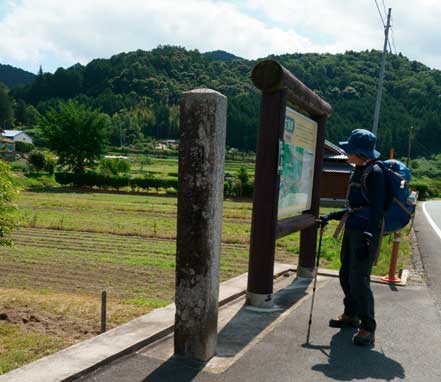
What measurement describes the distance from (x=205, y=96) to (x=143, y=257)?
859cm

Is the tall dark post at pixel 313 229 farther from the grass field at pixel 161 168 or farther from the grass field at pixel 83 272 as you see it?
the grass field at pixel 161 168

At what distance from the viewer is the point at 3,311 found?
600 cm

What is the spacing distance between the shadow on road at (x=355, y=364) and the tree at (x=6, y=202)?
4.29 m

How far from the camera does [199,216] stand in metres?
3.78

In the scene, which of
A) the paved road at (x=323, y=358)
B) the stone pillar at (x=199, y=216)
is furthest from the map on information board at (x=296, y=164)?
the stone pillar at (x=199, y=216)

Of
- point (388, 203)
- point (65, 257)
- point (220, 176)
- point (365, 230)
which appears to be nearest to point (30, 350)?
point (220, 176)

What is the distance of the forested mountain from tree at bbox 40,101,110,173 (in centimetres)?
6224

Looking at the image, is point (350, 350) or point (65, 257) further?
point (65, 257)

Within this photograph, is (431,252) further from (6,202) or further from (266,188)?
(6,202)

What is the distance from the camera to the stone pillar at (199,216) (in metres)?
3.72

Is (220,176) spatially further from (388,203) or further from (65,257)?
(65,257)

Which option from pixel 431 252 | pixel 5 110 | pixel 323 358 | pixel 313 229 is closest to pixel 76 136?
pixel 431 252

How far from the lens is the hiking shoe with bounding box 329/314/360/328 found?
5043 mm

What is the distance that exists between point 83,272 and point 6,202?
3272mm
